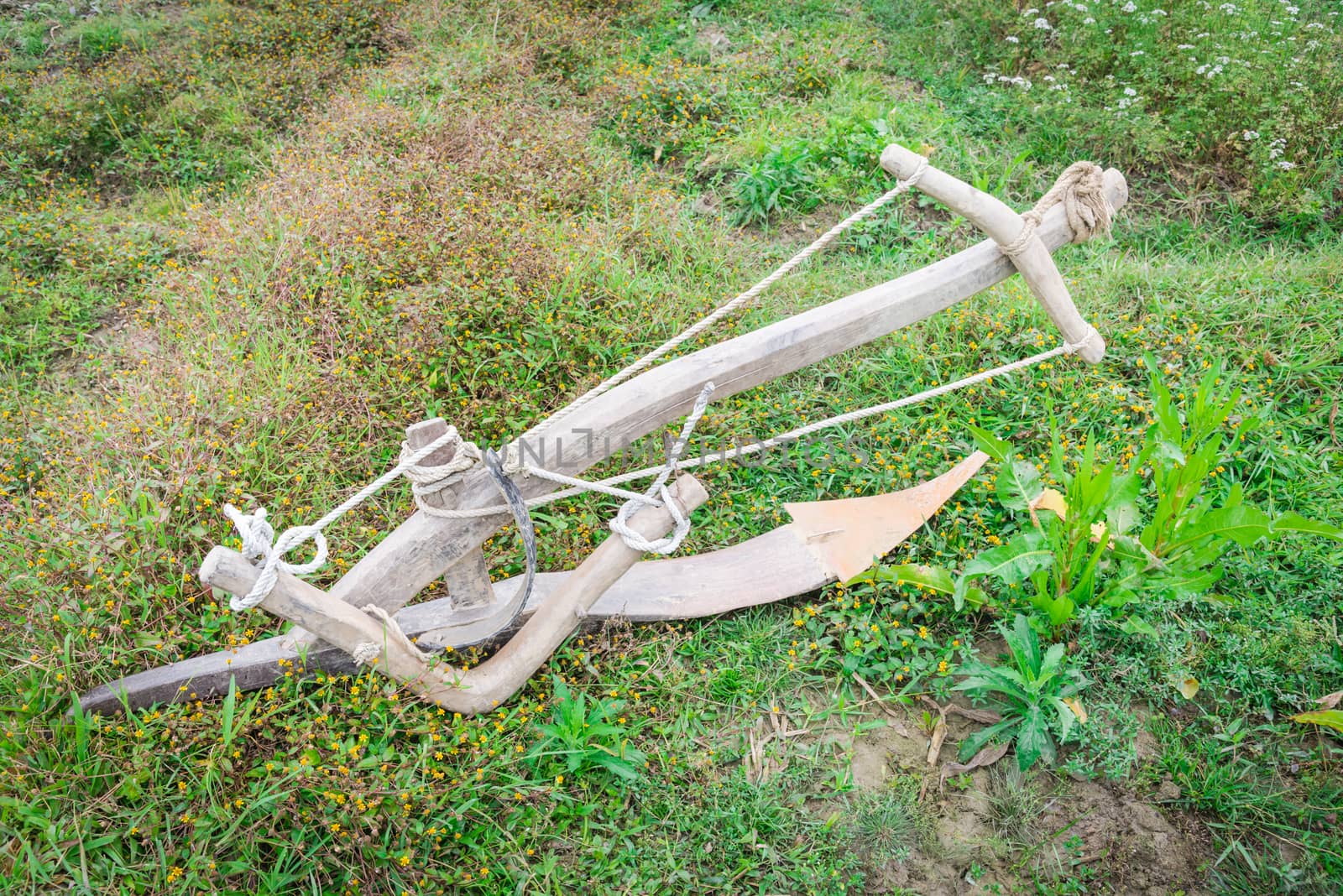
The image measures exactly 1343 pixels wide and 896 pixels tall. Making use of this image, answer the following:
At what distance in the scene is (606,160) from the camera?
16.0 feet

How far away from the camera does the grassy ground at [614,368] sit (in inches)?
86.2

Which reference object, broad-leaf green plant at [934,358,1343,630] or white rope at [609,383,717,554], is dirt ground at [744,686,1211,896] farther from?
white rope at [609,383,717,554]

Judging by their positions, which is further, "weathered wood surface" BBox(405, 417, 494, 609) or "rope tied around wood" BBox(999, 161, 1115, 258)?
"rope tied around wood" BBox(999, 161, 1115, 258)

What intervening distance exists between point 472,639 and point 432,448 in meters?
0.73

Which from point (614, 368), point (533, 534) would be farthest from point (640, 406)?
point (614, 368)

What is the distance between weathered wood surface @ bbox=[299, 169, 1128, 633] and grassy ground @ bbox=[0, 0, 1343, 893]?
1.42ft

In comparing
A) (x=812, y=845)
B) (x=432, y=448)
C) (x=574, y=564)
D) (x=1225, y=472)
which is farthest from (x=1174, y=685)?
(x=432, y=448)

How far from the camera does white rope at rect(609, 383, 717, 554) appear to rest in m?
2.09

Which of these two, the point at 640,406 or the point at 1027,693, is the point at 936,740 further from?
the point at 640,406

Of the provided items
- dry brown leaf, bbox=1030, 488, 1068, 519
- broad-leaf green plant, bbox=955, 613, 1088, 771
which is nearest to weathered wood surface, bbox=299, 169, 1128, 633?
dry brown leaf, bbox=1030, 488, 1068, 519

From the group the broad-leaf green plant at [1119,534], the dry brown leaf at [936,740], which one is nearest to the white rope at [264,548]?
the dry brown leaf at [936,740]

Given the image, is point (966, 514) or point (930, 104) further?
point (930, 104)

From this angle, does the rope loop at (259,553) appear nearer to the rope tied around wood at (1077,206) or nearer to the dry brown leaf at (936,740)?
the dry brown leaf at (936,740)

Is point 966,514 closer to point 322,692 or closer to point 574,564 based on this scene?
point 574,564
